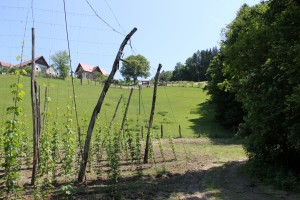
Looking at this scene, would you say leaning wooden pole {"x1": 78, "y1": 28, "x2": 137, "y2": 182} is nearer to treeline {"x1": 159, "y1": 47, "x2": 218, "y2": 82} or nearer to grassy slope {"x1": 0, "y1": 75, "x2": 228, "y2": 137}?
grassy slope {"x1": 0, "y1": 75, "x2": 228, "y2": 137}

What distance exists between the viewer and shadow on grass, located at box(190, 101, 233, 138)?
104 ft

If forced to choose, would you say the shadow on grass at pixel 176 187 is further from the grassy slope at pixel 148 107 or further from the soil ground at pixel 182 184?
the grassy slope at pixel 148 107

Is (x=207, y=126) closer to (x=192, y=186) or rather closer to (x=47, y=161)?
(x=192, y=186)

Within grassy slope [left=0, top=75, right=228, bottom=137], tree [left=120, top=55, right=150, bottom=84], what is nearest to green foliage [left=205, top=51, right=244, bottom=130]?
grassy slope [left=0, top=75, right=228, bottom=137]

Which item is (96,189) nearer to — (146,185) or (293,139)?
(146,185)

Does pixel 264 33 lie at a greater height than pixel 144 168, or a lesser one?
greater

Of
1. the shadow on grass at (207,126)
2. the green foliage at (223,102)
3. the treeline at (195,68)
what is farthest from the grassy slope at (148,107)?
the treeline at (195,68)

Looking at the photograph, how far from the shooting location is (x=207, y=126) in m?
36.9

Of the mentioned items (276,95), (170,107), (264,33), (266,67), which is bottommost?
(170,107)

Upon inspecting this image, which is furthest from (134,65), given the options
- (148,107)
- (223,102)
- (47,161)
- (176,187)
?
(148,107)

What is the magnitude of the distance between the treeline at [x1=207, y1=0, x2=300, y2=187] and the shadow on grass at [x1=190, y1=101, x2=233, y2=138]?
1688 centimetres

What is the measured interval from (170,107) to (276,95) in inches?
1419

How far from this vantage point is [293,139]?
10.7m

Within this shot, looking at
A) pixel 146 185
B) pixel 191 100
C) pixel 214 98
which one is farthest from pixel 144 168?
pixel 191 100
